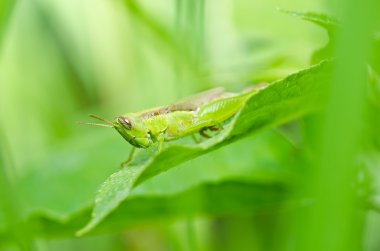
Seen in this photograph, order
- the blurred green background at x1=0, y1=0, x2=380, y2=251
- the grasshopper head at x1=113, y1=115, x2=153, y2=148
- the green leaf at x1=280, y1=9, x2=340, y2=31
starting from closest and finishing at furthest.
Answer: the blurred green background at x1=0, y1=0, x2=380, y2=251
the green leaf at x1=280, y1=9, x2=340, y2=31
the grasshopper head at x1=113, y1=115, x2=153, y2=148

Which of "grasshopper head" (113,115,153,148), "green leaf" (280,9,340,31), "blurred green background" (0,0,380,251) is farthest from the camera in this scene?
"grasshopper head" (113,115,153,148)

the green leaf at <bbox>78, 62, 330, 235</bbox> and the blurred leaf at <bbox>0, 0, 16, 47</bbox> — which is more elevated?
the blurred leaf at <bbox>0, 0, 16, 47</bbox>

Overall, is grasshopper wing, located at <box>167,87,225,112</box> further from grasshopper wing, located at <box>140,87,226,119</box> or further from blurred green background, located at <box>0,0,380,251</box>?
blurred green background, located at <box>0,0,380,251</box>

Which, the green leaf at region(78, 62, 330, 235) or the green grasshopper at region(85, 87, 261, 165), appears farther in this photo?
the green grasshopper at region(85, 87, 261, 165)

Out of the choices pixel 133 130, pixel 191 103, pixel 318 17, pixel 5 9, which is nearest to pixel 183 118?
pixel 191 103

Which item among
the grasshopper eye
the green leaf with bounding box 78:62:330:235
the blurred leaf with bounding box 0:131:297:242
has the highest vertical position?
the green leaf with bounding box 78:62:330:235

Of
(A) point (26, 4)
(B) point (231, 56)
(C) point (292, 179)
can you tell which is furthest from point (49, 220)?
(A) point (26, 4)

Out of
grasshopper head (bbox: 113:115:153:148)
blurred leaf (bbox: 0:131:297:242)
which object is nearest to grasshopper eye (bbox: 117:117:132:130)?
grasshopper head (bbox: 113:115:153:148)

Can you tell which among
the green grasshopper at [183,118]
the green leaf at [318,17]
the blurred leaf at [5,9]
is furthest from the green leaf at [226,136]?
the blurred leaf at [5,9]

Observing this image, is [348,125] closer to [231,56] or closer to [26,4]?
[231,56]
